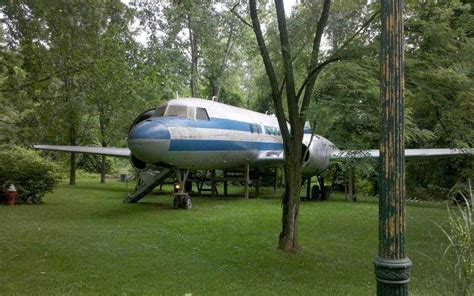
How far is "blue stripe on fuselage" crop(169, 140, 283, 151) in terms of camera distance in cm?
1376

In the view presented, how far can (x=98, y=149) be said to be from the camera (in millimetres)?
22391

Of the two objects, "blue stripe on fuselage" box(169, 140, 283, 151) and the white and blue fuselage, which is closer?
the white and blue fuselage

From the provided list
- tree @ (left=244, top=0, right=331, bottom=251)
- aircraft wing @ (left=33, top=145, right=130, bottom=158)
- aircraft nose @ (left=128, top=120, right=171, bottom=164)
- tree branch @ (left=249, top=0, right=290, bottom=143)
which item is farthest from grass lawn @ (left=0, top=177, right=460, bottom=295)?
aircraft wing @ (left=33, top=145, right=130, bottom=158)

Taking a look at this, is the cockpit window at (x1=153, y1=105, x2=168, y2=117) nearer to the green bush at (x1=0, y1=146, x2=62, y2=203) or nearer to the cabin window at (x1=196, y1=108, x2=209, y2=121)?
the cabin window at (x1=196, y1=108, x2=209, y2=121)

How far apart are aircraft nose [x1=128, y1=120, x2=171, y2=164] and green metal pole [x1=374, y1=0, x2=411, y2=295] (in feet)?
35.0

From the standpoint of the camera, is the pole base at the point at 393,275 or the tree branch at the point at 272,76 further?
the tree branch at the point at 272,76

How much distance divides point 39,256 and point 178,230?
11.3ft

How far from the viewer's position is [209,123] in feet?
50.8

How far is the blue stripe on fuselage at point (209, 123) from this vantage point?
45.8 feet

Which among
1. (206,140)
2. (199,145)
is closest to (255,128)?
(206,140)

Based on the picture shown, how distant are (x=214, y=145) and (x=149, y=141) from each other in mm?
3171

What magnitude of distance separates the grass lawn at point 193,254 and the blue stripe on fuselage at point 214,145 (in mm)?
2028

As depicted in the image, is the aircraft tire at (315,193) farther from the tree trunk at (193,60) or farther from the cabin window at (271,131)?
the tree trunk at (193,60)

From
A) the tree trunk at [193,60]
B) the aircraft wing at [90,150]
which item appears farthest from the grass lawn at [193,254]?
the tree trunk at [193,60]
